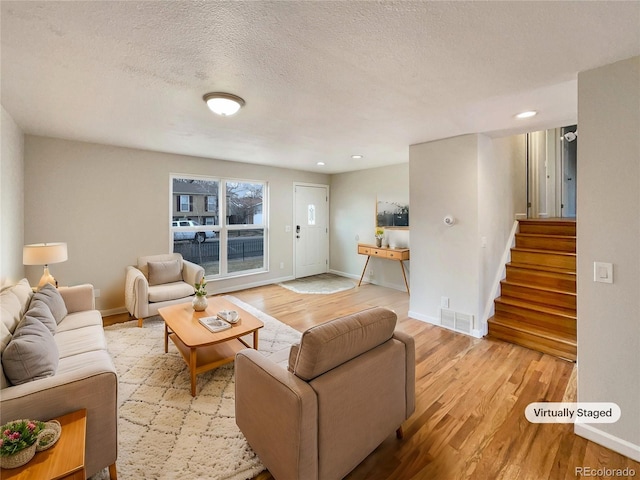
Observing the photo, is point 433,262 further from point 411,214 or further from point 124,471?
point 124,471

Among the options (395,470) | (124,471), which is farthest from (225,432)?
(395,470)

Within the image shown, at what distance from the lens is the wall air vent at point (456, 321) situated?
138 inches

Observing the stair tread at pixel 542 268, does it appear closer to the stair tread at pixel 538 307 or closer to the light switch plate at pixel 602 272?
the stair tread at pixel 538 307

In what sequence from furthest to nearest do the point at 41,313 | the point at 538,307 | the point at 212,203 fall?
the point at 212,203
the point at 538,307
the point at 41,313

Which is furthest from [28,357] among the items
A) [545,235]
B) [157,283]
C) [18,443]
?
[545,235]

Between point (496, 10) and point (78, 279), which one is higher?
point (496, 10)

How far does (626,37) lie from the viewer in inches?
61.7

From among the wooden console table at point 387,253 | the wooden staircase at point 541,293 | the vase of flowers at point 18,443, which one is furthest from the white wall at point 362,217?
the vase of flowers at point 18,443

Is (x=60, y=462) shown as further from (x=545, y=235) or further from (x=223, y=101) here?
(x=545, y=235)

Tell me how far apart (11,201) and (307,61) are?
331 cm

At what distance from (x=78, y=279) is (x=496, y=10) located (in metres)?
5.01

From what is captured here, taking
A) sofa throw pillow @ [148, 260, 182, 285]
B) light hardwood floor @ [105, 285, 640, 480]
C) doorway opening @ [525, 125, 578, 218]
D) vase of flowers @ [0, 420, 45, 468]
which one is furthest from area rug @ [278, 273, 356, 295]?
vase of flowers @ [0, 420, 45, 468]

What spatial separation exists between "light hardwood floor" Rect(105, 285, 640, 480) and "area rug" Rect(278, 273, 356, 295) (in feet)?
7.32

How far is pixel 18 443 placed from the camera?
1127 millimetres
